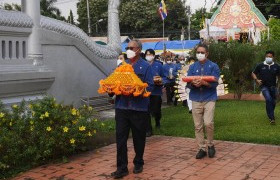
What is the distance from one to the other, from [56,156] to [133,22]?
4718cm

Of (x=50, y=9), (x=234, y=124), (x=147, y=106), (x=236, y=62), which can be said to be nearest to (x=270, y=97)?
(x=234, y=124)

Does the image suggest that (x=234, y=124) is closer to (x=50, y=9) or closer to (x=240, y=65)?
(x=240, y=65)

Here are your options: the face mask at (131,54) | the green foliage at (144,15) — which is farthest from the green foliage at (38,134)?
the green foliage at (144,15)

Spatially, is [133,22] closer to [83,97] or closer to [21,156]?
[83,97]

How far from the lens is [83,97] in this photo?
36.7ft

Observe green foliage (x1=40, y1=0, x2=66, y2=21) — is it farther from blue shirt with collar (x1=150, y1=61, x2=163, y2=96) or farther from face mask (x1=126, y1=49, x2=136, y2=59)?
face mask (x1=126, y1=49, x2=136, y2=59)

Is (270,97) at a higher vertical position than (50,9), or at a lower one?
lower

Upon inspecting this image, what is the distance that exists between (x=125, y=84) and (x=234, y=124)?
4.78 m

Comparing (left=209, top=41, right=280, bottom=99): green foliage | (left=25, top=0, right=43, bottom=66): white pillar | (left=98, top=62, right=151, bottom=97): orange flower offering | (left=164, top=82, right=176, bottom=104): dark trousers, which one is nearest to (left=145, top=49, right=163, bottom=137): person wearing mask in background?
(left=25, top=0, right=43, bottom=66): white pillar

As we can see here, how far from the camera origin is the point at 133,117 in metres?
5.44

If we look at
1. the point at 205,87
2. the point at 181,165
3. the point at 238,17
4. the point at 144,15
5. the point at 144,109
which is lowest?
the point at 181,165

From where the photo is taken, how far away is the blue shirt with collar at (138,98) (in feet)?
17.7

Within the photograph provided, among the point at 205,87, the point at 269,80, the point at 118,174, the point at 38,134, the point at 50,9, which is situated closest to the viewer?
the point at 118,174

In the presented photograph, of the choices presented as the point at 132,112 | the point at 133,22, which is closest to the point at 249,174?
the point at 132,112
